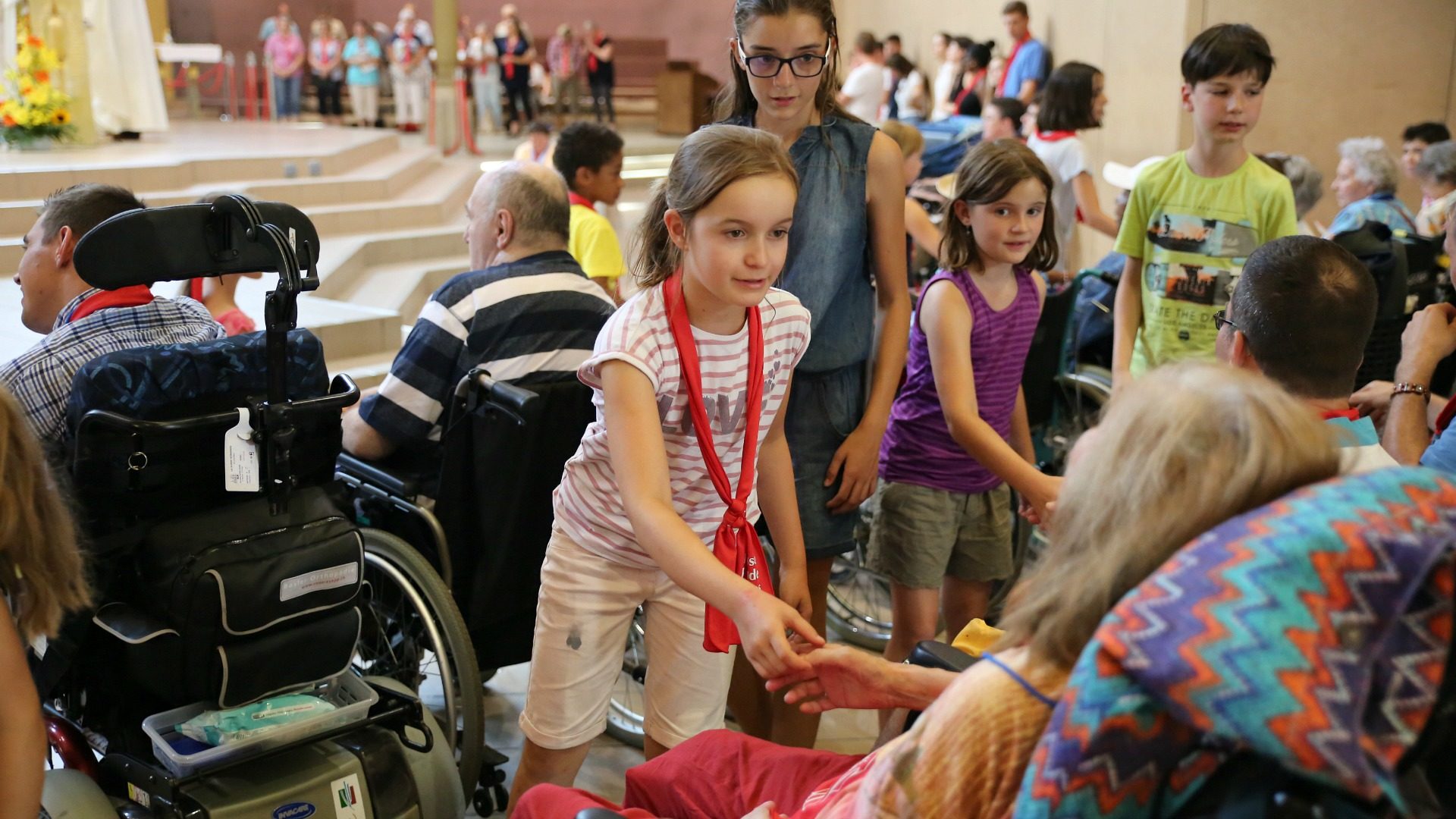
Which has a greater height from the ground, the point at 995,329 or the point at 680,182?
the point at 680,182

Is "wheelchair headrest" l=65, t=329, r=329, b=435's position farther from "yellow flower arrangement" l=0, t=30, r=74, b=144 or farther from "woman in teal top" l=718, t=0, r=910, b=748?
"yellow flower arrangement" l=0, t=30, r=74, b=144

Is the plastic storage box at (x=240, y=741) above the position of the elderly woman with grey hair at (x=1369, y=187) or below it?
below

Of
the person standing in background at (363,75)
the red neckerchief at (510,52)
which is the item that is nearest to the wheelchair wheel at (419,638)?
the person standing in background at (363,75)

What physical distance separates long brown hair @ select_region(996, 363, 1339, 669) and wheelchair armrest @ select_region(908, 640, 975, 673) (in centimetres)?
48

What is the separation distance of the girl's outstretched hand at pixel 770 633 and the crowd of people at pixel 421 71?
506 inches

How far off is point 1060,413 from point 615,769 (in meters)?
2.05

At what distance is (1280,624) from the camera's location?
0.86 m

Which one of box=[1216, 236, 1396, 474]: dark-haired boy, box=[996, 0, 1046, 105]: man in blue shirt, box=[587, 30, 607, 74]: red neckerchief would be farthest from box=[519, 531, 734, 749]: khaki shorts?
box=[587, 30, 607, 74]: red neckerchief

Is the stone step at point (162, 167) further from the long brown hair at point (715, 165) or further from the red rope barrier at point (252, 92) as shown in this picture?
the long brown hair at point (715, 165)

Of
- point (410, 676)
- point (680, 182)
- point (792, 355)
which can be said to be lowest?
point (410, 676)

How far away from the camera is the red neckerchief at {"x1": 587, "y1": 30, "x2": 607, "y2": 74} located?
53.1 ft

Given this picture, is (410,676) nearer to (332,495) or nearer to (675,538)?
(332,495)

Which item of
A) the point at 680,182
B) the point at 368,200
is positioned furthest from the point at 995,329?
the point at 368,200

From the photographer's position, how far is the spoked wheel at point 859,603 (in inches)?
142
